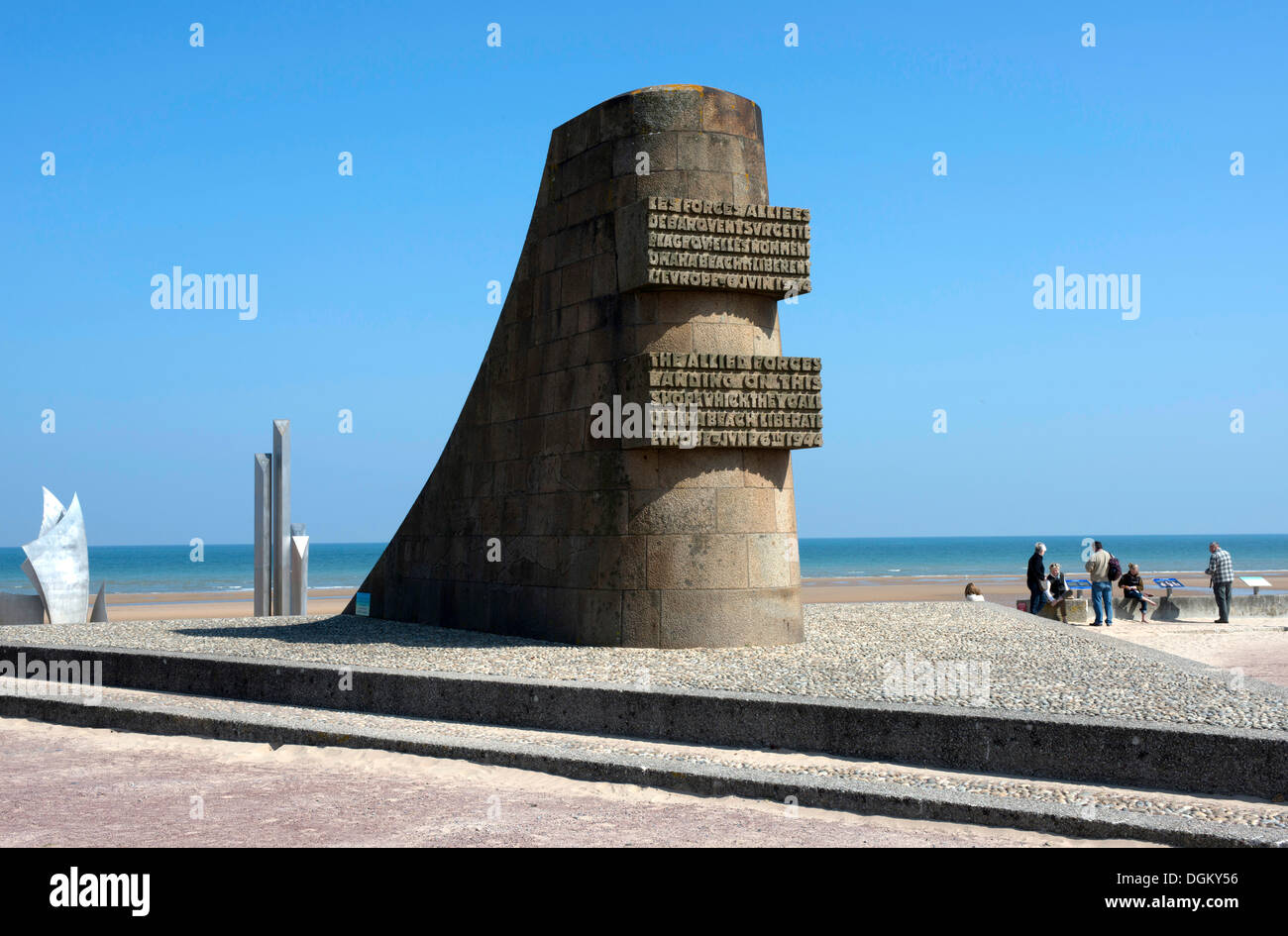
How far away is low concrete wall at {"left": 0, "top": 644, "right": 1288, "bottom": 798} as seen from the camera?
21.6 ft

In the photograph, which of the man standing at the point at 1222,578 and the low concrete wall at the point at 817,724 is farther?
the man standing at the point at 1222,578

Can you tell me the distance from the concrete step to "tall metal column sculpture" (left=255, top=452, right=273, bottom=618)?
8765 mm

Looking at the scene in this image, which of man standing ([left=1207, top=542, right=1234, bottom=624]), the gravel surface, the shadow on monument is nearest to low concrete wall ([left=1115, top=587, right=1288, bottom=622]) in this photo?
man standing ([left=1207, top=542, right=1234, bottom=624])

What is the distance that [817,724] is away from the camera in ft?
25.3

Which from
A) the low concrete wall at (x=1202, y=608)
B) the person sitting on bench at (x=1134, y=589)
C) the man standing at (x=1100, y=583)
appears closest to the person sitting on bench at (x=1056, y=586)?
the man standing at (x=1100, y=583)

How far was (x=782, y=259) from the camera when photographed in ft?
37.8

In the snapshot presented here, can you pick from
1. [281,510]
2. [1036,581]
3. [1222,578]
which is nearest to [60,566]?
[281,510]

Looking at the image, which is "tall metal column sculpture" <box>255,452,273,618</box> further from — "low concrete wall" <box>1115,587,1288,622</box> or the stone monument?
"low concrete wall" <box>1115,587,1288,622</box>

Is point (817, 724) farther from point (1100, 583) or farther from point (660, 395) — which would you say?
point (1100, 583)

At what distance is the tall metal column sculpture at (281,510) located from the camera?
18.2 meters

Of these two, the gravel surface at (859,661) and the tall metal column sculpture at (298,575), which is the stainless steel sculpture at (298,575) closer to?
the tall metal column sculpture at (298,575)

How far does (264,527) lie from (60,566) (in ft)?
14.9
